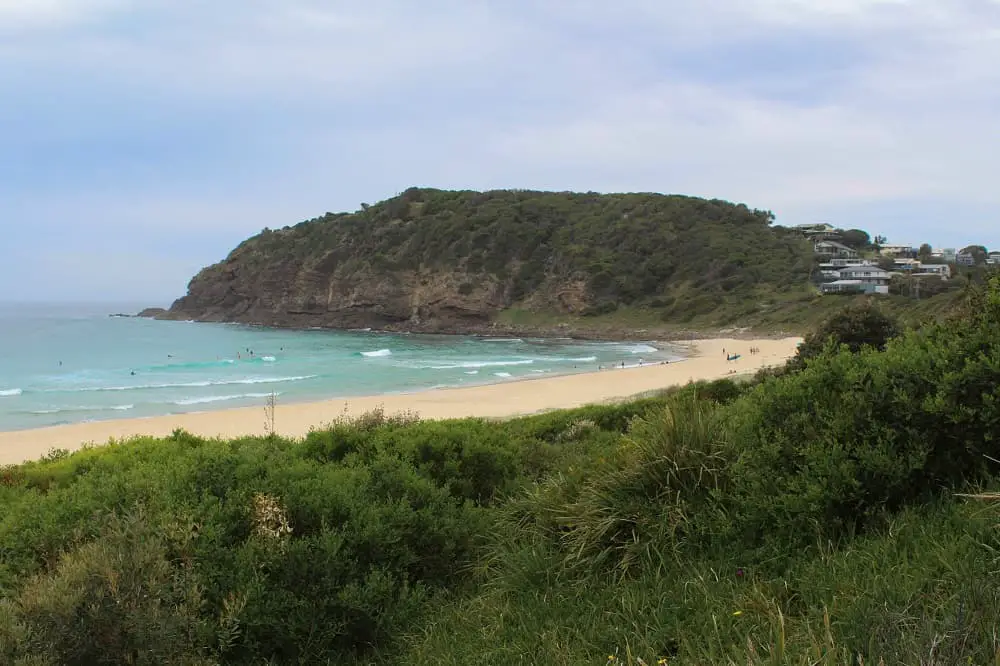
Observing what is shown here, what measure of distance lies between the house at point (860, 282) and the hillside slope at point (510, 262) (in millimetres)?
3547

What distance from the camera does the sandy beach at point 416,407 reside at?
24156 mm

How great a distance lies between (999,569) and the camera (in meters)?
2.92

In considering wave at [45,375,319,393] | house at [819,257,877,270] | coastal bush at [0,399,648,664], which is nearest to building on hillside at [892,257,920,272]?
house at [819,257,877,270]

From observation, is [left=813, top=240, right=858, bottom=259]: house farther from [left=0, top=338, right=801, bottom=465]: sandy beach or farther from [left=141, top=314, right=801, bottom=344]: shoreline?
[left=0, top=338, right=801, bottom=465]: sandy beach

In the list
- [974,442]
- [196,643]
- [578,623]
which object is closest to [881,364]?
[974,442]

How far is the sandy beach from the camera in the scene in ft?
79.3

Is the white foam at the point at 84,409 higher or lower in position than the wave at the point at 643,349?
lower

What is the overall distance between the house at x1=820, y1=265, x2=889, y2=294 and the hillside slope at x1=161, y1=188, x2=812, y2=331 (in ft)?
11.6

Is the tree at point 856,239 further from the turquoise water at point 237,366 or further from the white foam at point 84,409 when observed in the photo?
the white foam at point 84,409

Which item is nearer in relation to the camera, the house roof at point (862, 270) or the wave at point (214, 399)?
the wave at point (214, 399)

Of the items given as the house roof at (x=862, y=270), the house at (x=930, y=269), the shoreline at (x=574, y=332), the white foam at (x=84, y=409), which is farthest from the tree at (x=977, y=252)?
the white foam at (x=84, y=409)

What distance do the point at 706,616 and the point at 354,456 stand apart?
3.81 meters

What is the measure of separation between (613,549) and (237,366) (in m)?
51.2

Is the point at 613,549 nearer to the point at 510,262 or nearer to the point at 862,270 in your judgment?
the point at 510,262
